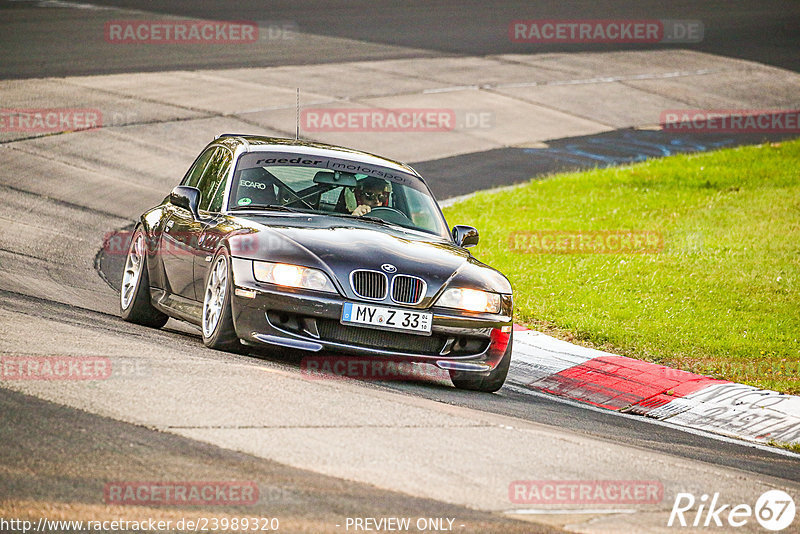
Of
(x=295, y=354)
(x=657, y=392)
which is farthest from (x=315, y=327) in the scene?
(x=657, y=392)

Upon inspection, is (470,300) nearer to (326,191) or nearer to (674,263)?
(326,191)

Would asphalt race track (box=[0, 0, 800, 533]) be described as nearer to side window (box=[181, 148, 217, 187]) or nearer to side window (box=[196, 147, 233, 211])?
side window (box=[196, 147, 233, 211])

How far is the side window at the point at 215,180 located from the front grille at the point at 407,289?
1.87m

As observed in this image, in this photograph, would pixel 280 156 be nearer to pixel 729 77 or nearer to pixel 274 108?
pixel 274 108

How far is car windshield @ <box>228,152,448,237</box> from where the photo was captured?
8789 millimetres

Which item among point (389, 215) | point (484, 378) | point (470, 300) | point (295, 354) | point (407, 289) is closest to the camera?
point (407, 289)

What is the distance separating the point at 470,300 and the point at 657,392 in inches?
90.4

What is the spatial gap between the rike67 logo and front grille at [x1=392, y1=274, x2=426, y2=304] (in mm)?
2502

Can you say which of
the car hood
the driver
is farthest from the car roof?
the car hood

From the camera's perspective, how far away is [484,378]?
8.09m

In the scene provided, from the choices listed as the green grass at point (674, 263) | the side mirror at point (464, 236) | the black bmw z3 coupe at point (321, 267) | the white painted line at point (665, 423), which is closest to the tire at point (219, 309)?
the black bmw z3 coupe at point (321, 267)

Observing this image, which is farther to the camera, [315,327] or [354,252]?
[354,252]

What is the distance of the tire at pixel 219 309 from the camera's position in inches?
305

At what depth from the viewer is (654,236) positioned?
606 inches
